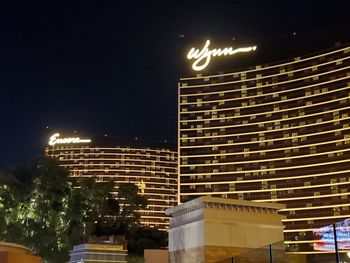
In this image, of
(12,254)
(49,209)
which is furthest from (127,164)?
(12,254)

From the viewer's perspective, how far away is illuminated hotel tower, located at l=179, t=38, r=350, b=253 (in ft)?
340

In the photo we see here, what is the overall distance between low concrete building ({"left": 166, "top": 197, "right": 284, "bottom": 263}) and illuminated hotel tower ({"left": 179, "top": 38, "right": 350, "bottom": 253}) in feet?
257

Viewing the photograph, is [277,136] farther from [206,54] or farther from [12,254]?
[12,254]

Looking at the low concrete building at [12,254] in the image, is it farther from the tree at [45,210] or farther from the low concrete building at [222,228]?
the tree at [45,210]

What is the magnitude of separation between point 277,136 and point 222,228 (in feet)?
302

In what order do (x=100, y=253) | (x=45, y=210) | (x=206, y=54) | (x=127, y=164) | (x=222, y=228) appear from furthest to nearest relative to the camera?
(x=127, y=164)
(x=206, y=54)
(x=45, y=210)
(x=100, y=253)
(x=222, y=228)

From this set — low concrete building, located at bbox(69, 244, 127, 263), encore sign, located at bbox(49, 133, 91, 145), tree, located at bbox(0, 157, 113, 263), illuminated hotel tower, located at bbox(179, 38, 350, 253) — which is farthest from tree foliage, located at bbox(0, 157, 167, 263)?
encore sign, located at bbox(49, 133, 91, 145)

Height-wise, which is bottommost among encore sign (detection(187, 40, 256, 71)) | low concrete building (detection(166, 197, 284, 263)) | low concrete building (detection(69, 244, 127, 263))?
low concrete building (detection(69, 244, 127, 263))

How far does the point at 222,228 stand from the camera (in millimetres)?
22406

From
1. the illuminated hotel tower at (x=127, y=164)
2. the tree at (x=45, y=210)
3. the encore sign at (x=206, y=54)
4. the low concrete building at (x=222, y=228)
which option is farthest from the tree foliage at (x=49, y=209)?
the illuminated hotel tower at (x=127, y=164)

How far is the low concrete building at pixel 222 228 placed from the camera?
72.8ft

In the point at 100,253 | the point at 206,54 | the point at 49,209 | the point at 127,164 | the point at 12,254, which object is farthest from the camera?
the point at 127,164

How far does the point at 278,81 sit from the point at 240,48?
15303mm

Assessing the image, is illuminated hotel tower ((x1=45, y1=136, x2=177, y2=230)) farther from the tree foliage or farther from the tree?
the tree
